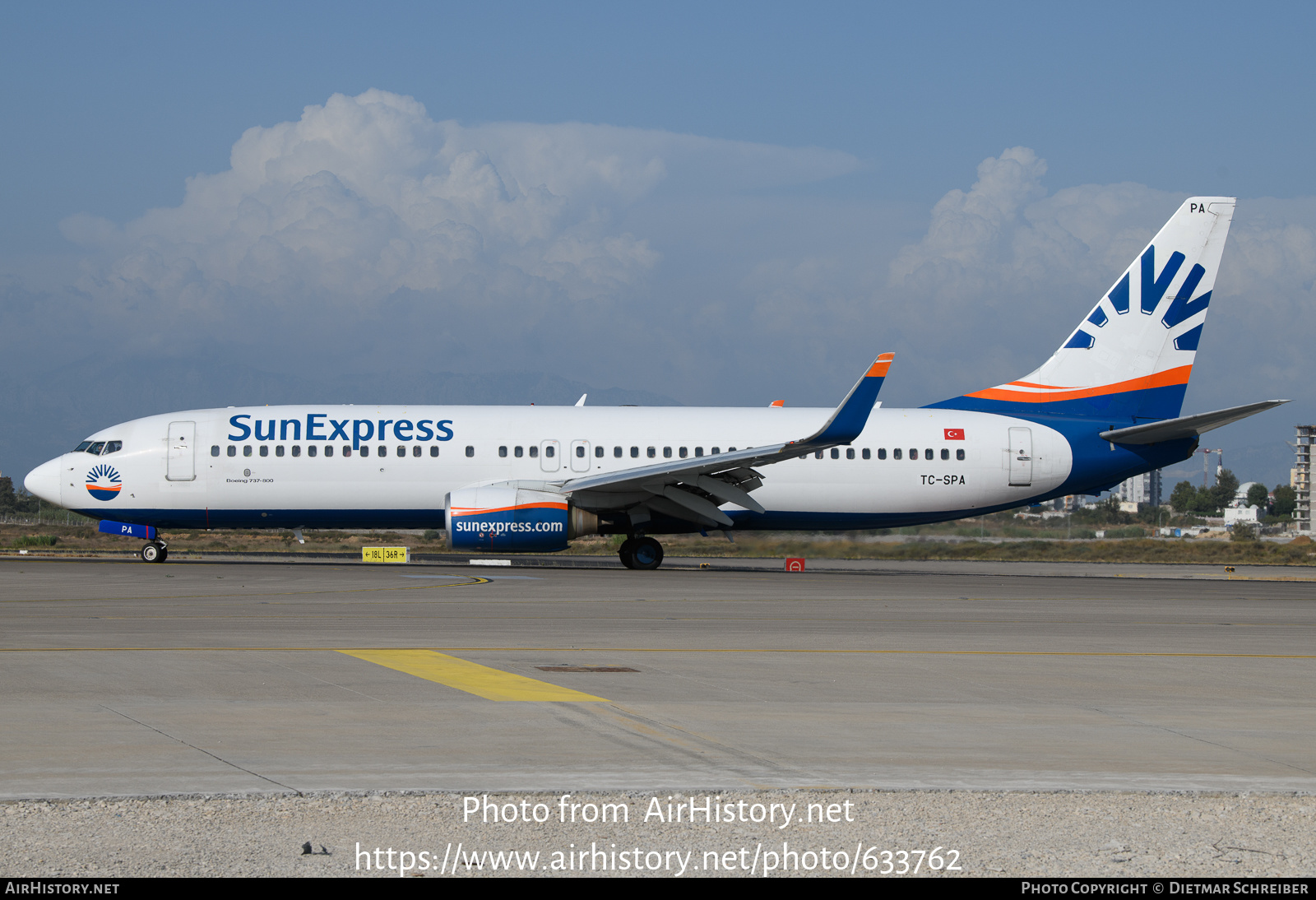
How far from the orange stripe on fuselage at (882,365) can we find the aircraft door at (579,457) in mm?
8046

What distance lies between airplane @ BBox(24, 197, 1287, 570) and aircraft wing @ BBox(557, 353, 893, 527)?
75mm

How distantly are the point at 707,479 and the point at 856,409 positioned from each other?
4412mm

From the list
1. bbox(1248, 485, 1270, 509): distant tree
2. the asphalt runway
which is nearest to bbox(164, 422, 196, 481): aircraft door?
the asphalt runway

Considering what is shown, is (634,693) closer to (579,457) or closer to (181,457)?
(579,457)

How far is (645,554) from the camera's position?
29922 millimetres

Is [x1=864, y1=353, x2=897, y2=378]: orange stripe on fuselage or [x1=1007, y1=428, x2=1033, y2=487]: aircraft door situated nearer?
[x1=864, y1=353, x2=897, y2=378]: orange stripe on fuselage

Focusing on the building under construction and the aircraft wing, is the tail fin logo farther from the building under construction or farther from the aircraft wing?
the building under construction

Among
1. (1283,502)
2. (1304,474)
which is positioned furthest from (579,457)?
(1283,502)

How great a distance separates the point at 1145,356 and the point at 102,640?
87.9 ft

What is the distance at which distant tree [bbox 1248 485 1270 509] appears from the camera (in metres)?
179

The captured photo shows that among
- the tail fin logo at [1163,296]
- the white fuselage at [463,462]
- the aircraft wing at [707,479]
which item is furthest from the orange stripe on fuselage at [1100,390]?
the aircraft wing at [707,479]

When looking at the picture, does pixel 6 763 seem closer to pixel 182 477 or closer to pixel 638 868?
pixel 638 868

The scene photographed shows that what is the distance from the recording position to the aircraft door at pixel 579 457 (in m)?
29.9

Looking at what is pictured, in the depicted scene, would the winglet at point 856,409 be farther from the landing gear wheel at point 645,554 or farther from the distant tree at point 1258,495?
the distant tree at point 1258,495
